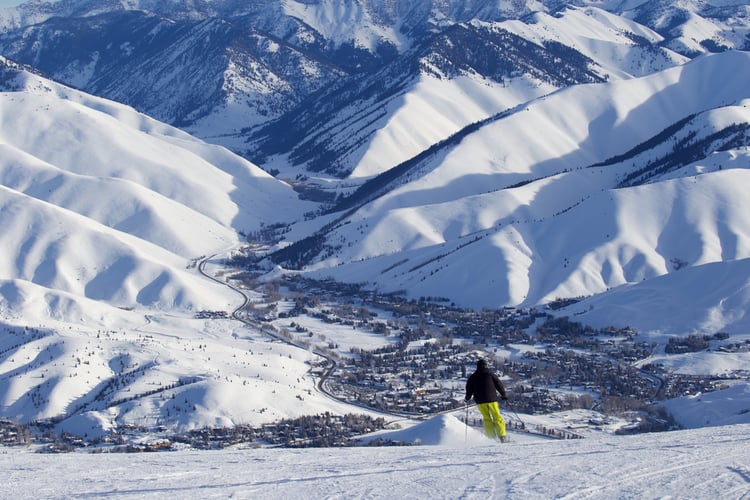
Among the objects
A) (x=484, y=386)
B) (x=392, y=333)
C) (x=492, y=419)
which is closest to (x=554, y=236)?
(x=392, y=333)

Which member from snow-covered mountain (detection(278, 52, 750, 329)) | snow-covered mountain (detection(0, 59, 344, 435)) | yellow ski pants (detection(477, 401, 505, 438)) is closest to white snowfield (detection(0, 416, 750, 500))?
yellow ski pants (detection(477, 401, 505, 438))

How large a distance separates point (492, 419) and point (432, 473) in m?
6.35

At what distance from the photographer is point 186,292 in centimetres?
12494

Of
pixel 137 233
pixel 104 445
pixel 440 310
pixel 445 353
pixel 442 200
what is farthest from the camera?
pixel 442 200

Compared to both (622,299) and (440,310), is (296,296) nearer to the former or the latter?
(440,310)

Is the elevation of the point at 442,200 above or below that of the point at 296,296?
above

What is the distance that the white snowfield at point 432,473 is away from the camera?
22344mm

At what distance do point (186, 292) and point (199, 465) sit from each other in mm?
98891

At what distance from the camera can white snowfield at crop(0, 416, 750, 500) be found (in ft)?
73.3

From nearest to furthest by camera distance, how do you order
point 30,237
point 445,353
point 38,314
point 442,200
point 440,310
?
1. point 445,353
2. point 38,314
3. point 440,310
4. point 30,237
5. point 442,200

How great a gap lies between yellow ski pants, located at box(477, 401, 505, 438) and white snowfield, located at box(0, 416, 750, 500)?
607mm

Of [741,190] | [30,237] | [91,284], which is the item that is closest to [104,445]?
[91,284]

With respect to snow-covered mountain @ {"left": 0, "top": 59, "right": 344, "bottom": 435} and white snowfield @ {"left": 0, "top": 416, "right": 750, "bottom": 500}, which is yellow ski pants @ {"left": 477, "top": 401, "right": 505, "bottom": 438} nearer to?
white snowfield @ {"left": 0, "top": 416, "right": 750, "bottom": 500}

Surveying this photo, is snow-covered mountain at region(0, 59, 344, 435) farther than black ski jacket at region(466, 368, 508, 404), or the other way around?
snow-covered mountain at region(0, 59, 344, 435)
